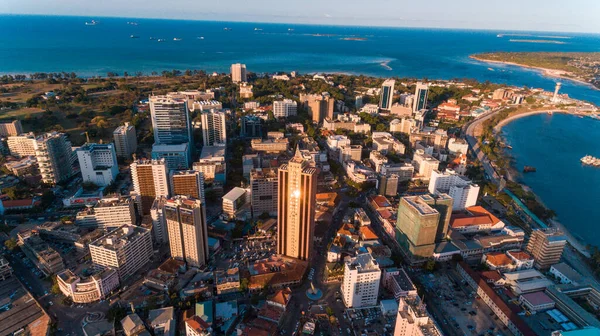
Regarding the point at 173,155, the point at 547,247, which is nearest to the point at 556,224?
the point at 547,247

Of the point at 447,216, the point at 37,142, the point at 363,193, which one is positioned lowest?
the point at 363,193

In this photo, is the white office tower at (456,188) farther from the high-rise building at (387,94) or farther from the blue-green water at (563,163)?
the high-rise building at (387,94)

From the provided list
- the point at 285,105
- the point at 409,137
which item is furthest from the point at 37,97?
the point at 409,137

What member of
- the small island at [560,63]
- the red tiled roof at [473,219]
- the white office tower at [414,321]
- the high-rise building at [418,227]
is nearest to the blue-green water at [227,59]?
the small island at [560,63]

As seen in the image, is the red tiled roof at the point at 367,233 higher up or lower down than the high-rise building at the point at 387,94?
lower down

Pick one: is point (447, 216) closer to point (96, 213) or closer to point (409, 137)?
point (409, 137)

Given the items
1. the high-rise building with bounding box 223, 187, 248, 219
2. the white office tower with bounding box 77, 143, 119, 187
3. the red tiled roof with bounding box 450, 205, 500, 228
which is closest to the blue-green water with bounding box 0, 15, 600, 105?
the white office tower with bounding box 77, 143, 119, 187
